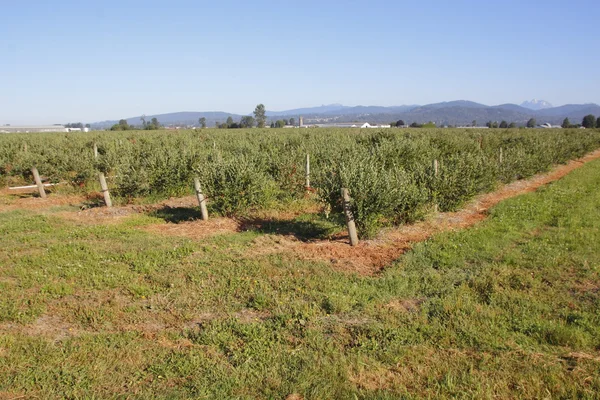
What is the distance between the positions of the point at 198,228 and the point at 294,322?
6156 millimetres

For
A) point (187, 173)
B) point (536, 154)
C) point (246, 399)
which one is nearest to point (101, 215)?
point (187, 173)

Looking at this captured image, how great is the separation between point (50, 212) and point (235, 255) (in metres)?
8.72

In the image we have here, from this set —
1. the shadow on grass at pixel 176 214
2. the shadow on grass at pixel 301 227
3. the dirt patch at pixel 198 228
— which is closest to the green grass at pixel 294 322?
the dirt patch at pixel 198 228

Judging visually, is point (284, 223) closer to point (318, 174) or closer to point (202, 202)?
point (318, 174)

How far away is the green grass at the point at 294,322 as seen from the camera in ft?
13.7

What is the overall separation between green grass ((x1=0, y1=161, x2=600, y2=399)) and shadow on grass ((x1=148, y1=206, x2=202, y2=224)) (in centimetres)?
283

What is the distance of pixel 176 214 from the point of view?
12.7 m

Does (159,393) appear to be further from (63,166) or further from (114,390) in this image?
(63,166)

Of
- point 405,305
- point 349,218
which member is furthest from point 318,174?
point 405,305

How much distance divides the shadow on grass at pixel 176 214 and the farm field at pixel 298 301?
0.09 m

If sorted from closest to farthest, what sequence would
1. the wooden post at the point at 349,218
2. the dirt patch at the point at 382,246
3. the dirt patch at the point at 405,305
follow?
1. the dirt patch at the point at 405,305
2. the dirt patch at the point at 382,246
3. the wooden post at the point at 349,218

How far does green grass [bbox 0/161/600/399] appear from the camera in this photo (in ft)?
13.7

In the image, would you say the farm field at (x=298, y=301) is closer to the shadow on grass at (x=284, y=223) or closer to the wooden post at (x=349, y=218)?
the shadow on grass at (x=284, y=223)

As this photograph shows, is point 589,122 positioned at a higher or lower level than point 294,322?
lower
